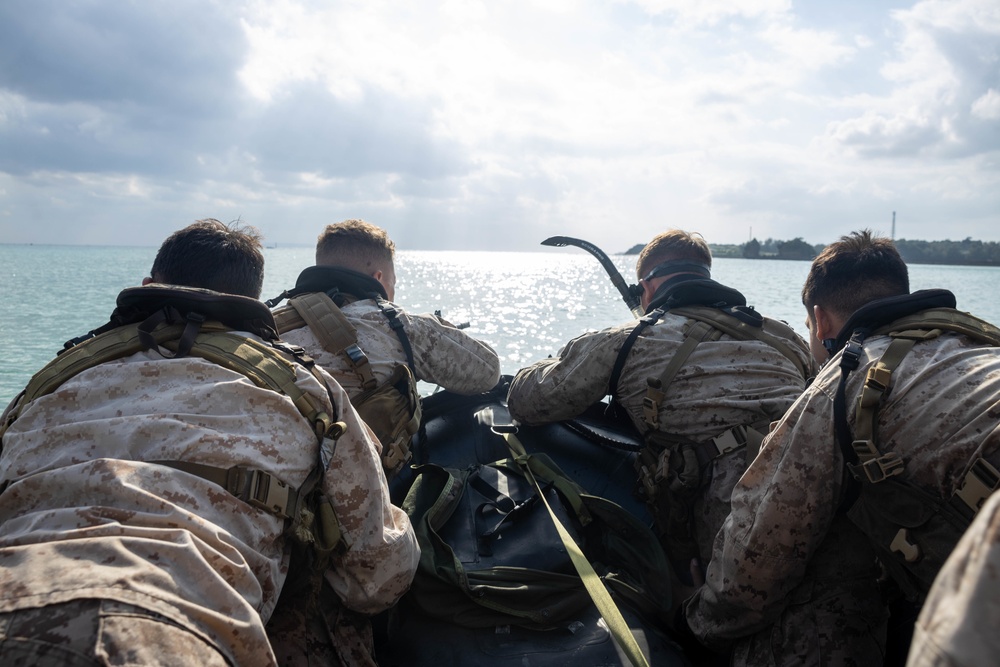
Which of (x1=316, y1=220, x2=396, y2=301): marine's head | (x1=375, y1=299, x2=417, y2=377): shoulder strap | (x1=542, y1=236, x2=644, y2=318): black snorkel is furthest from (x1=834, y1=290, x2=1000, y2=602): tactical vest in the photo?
(x1=316, y1=220, x2=396, y2=301): marine's head

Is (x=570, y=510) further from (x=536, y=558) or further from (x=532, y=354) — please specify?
(x=532, y=354)

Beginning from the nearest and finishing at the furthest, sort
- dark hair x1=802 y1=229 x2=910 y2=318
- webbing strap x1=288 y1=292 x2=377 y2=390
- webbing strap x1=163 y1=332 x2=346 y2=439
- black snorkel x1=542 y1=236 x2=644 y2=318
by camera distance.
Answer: webbing strap x1=163 y1=332 x2=346 y2=439 → dark hair x1=802 y1=229 x2=910 y2=318 → webbing strap x1=288 y1=292 x2=377 y2=390 → black snorkel x1=542 y1=236 x2=644 y2=318

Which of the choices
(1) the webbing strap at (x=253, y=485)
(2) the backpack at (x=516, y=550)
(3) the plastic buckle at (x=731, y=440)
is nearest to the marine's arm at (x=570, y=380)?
(2) the backpack at (x=516, y=550)

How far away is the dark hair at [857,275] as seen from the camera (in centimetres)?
224

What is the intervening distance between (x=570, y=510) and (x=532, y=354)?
19.2 feet

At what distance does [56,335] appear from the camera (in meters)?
8.70

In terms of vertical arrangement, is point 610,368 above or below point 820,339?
below

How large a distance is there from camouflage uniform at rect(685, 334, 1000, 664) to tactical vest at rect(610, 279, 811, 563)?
644 mm

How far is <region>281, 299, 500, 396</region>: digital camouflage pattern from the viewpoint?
9.58 feet

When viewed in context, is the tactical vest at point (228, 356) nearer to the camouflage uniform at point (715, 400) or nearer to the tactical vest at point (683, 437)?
the camouflage uniform at point (715, 400)

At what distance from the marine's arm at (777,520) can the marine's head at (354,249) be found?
2.15 meters

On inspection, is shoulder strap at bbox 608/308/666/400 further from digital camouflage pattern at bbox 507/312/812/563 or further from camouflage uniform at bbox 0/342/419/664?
camouflage uniform at bbox 0/342/419/664

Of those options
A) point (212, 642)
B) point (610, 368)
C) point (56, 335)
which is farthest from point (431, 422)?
point (56, 335)

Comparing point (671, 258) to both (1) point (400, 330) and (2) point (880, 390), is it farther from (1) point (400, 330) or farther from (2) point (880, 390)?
(2) point (880, 390)
